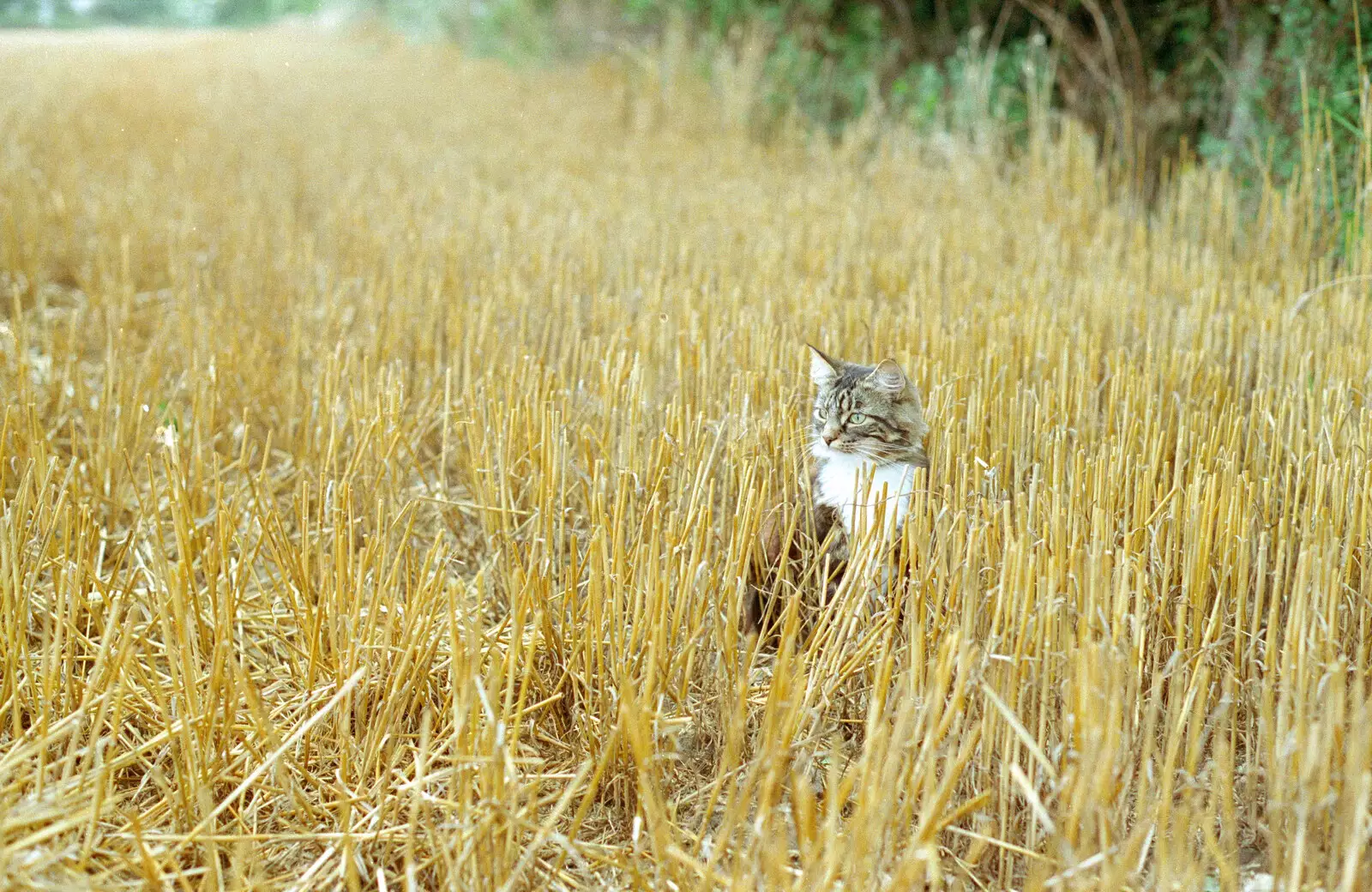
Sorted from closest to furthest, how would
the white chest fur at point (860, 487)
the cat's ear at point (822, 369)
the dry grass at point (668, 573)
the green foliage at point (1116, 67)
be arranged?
the dry grass at point (668, 573) < the white chest fur at point (860, 487) < the cat's ear at point (822, 369) < the green foliage at point (1116, 67)

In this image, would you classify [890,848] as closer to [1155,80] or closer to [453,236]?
[453,236]

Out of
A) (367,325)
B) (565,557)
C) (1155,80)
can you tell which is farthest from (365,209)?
(1155,80)

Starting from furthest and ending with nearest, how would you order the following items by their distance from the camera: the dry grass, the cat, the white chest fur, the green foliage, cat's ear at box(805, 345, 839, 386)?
the green foliage
cat's ear at box(805, 345, 839, 386)
the cat
the white chest fur
the dry grass

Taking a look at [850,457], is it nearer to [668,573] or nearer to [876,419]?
[876,419]

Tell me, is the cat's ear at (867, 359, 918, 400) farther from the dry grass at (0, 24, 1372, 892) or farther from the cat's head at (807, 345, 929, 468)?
the dry grass at (0, 24, 1372, 892)

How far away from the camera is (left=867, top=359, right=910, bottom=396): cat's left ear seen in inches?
95.4

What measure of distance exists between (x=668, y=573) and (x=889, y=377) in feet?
2.49

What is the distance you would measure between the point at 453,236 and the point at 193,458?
242 cm

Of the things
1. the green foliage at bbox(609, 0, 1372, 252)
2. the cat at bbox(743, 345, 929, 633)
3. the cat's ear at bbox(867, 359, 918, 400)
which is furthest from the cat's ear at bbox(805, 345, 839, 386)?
the green foliage at bbox(609, 0, 1372, 252)

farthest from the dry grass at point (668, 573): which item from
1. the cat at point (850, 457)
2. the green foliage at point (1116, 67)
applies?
the green foliage at point (1116, 67)

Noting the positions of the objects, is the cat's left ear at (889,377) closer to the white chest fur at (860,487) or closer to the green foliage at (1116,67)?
the white chest fur at (860,487)

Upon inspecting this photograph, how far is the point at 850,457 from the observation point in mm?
2494

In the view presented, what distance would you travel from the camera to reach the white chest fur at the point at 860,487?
2.17 meters

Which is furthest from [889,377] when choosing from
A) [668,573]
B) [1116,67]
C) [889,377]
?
[1116,67]
